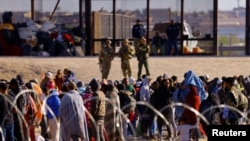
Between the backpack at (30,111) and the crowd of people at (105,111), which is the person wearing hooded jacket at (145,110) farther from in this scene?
the backpack at (30,111)

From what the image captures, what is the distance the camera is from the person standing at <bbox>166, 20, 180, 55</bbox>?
3934 cm

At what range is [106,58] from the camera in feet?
107

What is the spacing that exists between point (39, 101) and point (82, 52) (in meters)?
20.2

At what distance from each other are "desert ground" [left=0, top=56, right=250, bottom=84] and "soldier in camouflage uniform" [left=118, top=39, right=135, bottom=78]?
194 cm

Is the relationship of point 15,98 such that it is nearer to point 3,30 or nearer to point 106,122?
point 106,122

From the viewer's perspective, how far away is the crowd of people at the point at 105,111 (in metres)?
17.6

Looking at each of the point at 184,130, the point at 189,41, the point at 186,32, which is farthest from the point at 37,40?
the point at 184,130

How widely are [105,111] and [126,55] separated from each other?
13019mm

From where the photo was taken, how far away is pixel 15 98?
17516 mm

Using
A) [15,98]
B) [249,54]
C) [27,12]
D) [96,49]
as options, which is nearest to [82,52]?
[96,49]

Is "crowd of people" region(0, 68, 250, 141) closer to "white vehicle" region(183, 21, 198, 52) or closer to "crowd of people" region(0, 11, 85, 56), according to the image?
"crowd of people" region(0, 11, 85, 56)

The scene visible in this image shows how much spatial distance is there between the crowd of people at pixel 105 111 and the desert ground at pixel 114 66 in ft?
42.9

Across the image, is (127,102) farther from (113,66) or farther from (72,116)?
(113,66)

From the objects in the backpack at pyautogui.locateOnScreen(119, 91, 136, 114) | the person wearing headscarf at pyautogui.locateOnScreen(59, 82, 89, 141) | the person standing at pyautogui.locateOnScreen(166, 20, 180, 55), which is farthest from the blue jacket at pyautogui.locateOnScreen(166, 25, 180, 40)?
the person wearing headscarf at pyautogui.locateOnScreen(59, 82, 89, 141)
